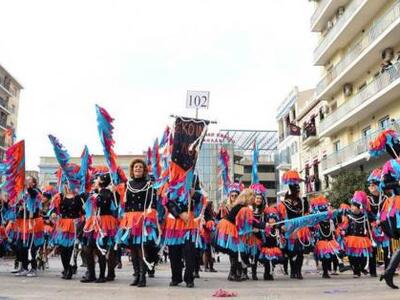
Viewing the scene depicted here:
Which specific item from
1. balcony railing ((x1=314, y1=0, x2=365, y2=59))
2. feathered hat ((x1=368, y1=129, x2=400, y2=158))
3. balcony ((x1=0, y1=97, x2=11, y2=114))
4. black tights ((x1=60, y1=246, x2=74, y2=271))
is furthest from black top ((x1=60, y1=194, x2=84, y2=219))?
balcony ((x1=0, y1=97, x2=11, y2=114))

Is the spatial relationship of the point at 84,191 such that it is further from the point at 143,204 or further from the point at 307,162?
the point at 307,162

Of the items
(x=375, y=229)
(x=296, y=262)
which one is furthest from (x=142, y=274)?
(x=375, y=229)

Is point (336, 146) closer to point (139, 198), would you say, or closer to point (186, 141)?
point (186, 141)

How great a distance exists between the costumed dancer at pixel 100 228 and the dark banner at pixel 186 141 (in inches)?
61.7

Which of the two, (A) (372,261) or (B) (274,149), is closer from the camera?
(A) (372,261)

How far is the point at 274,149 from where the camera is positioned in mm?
68312

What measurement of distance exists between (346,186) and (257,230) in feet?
51.9

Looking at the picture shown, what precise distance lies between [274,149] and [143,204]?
61.3 meters

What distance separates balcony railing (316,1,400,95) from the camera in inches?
966

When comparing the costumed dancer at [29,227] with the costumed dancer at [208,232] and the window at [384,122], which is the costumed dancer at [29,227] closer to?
the costumed dancer at [208,232]

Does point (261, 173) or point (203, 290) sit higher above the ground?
point (261, 173)

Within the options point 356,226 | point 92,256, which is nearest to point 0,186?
point 92,256

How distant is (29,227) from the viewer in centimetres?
1006

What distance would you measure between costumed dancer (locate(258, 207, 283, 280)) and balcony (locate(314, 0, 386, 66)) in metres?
21.2
